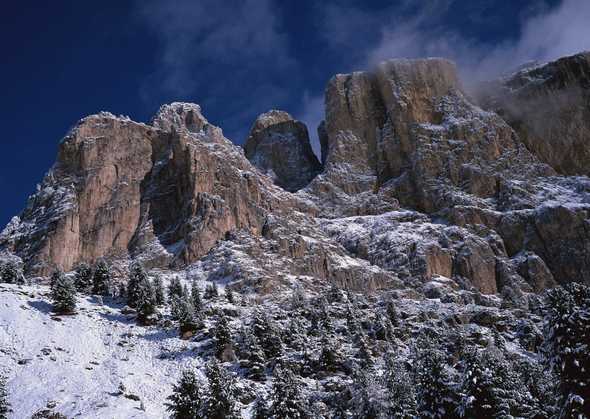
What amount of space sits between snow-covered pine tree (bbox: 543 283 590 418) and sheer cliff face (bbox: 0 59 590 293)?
91.8 m

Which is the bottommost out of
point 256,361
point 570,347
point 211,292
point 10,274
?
point 570,347

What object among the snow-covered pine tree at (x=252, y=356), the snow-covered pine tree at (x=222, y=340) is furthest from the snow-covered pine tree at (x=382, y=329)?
the snow-covered pine tree at (x=222, y=340)

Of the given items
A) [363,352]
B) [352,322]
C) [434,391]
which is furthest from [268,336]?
[434,391]

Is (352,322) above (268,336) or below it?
above

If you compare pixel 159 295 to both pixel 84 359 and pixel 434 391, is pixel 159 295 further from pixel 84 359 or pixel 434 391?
pixel 434 391

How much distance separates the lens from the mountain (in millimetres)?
135125

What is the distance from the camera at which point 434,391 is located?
4047 centimetres

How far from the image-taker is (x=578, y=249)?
147 meters

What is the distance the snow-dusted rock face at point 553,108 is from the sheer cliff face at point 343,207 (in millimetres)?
6702

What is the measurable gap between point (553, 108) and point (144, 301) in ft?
473

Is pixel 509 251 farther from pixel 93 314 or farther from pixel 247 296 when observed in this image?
pixel 93 314

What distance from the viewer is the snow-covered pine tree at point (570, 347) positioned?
106 ft

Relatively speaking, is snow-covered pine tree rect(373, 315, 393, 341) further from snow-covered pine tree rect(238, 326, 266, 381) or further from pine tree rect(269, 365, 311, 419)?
pine tree rect(269, 365, 311, 419)

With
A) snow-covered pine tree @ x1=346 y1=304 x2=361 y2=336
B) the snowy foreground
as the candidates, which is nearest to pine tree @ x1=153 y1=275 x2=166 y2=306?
the snowy foreground
